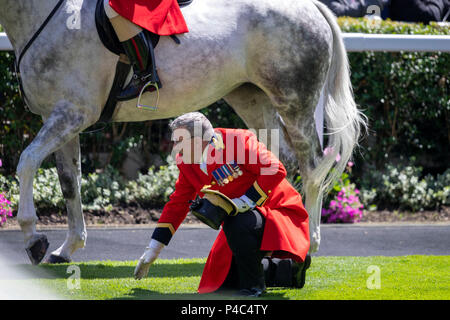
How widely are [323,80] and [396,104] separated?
3.88m

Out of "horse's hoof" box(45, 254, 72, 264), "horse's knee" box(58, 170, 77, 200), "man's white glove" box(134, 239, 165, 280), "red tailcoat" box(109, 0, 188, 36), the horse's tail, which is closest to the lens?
"man's white glove" box(134, 239, 165, 280)

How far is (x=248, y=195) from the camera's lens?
3.96 metres

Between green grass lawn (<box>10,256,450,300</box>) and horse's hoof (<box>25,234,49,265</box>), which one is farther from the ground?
horse's hoof (<box>25,234,49,265</box>)

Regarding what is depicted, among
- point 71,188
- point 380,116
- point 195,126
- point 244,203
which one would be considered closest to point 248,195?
Result: point 244,203

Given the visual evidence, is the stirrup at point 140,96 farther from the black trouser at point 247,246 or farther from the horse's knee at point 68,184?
the black trouser at point 247,246

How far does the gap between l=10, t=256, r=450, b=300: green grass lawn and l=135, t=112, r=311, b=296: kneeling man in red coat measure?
20 centimetres

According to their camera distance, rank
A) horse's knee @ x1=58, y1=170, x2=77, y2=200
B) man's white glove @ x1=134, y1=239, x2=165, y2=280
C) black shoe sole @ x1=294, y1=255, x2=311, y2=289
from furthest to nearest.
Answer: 1. horse's knee @ x1=58, y1=170, x2=77, y2=200
2. black shoe sole @ x1=294, y1=255, x2=311, y2=289
3. man's white glove @ x1=134, y1=239, x2=165, y2=280

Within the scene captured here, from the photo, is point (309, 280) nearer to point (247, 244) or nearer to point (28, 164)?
point (247, 244)

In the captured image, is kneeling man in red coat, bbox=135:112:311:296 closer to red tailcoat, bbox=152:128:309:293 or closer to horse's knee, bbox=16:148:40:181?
red tailcoat, bbox=152:128:309:293

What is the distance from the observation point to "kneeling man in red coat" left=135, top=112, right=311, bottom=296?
3.92m

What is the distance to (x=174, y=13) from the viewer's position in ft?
15.3

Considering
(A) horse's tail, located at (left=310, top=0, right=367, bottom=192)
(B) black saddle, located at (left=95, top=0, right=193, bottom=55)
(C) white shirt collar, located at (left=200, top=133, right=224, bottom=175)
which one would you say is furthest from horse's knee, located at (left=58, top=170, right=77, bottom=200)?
(A) horse's tail, located at (left=310, top=0, right=367, bottom=192)

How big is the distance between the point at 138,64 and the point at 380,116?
520cm
